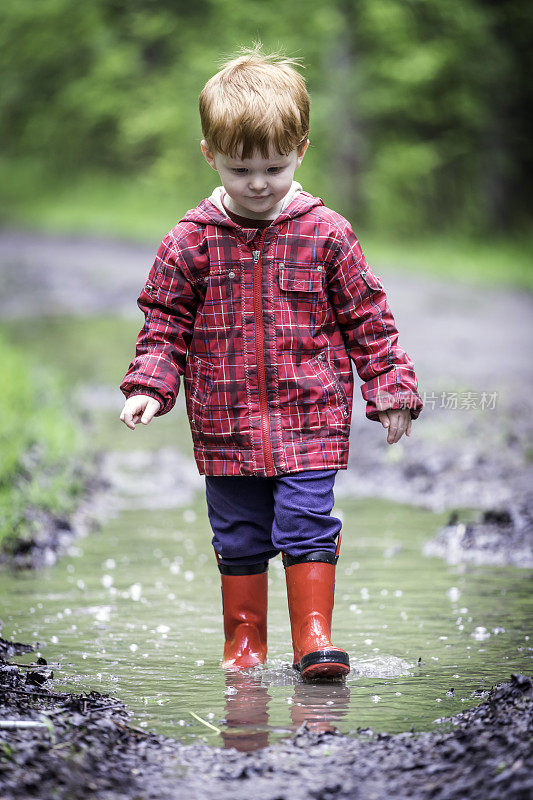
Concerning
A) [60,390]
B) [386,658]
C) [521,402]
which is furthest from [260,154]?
[60,390]

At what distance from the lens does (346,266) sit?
3.26 m

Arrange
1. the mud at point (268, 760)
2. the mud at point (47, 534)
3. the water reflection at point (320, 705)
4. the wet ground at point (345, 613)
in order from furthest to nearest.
→ the mud at point (47, 534)
the water reflection at point (320, 705)
the wet ground at point (345, 613)
the mud at point (268, 760)

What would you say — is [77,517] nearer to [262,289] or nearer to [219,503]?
[219,503]

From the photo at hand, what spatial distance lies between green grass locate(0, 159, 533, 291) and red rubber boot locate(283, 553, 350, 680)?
1300 centimetres

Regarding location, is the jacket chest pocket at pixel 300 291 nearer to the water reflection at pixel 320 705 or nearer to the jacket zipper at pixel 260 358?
the jacket zipper at pixel 260 358

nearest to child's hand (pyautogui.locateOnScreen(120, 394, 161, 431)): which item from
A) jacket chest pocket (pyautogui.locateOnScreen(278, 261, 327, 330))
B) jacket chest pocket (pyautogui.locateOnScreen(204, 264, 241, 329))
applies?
jacket chest pocket (pyautogui.locateOnScreen(204, 264, 241, 329))

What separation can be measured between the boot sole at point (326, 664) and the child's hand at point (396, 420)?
0.62 m

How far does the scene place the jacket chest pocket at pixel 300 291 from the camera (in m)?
3.19

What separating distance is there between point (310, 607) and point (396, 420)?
57 cm

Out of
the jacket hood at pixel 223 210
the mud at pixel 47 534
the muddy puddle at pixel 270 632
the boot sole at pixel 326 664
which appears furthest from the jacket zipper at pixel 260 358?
the mud at pixel 47 534

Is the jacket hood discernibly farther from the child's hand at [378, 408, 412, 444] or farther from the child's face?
the child's hand at [378, 408, 412, 444]

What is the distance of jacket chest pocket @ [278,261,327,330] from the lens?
3.19 m

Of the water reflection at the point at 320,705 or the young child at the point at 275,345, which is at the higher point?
the young child at the point at 275,345

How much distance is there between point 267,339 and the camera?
3.18 m
